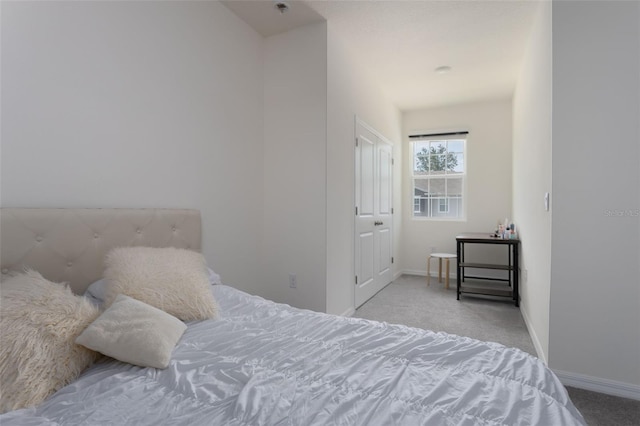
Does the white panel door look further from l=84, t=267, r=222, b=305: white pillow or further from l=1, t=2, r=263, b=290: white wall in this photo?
l=84, t=267, r=222, b=305: white pillow

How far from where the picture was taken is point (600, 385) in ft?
6.23

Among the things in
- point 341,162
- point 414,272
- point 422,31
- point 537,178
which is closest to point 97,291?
point 341,162

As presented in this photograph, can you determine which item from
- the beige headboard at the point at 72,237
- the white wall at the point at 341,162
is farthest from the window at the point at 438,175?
the beige headboard at the point at 72,237

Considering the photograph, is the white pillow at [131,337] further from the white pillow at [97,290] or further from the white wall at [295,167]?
the white wall at [295,167]

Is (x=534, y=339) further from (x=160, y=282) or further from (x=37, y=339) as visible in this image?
(x=37, y=339)

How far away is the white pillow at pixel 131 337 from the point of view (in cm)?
109

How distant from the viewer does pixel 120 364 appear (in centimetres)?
113

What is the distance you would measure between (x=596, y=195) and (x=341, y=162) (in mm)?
1879

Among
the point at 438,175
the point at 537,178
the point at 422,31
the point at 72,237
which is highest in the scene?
the point at 422,31

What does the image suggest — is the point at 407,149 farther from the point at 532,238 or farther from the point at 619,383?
the point at 619,383

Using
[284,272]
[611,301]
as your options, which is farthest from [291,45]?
[611,301]

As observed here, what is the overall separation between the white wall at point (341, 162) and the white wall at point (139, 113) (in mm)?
682

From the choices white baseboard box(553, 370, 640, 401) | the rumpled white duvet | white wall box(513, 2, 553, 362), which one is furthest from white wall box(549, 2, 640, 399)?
the rumpled white duvet

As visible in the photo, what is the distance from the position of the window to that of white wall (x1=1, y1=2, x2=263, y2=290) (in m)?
3.22
